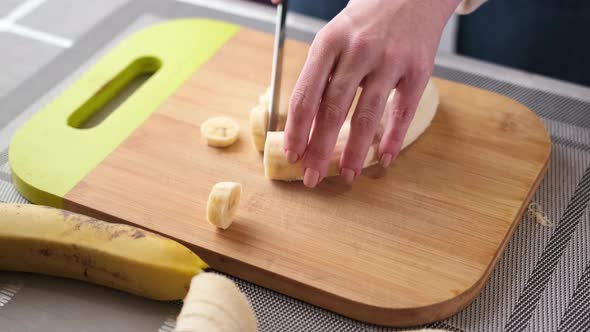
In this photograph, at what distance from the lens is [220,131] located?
1.56 meters

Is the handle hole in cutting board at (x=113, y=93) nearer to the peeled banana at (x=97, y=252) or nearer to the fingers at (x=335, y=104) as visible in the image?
the peeled banana at (x=97, y=252)

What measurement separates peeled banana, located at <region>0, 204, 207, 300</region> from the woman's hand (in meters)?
0.30

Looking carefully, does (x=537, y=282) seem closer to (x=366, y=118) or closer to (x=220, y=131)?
(x=366, y=118)

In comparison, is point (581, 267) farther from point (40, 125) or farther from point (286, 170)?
point (40, 125)

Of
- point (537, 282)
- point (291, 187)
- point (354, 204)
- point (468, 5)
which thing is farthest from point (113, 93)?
point (537, 282)

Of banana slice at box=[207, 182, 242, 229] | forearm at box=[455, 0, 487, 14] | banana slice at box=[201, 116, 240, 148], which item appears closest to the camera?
banana slice at box=[207, 182, 242, 229]

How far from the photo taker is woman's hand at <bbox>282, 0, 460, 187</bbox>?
1353 mm

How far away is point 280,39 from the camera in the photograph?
1524 millimetres

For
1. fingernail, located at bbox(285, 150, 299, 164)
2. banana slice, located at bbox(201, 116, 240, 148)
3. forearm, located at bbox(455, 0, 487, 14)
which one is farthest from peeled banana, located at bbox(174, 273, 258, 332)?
forearm, located at bbox(455, 0, 487, 14)

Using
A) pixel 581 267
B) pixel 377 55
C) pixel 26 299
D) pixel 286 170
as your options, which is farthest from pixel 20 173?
pixel 581 267

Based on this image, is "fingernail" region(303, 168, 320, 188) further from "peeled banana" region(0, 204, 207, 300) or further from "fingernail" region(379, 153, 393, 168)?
"peeled banana" region(0, 204, 207, 300)

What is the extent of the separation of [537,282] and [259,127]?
1.93 ft

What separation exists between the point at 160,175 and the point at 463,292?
60cm

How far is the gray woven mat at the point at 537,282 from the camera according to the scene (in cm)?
127
